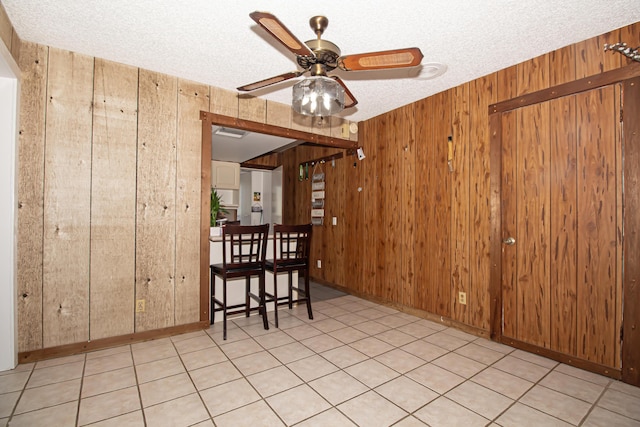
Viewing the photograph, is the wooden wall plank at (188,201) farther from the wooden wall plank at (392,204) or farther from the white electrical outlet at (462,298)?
the white electrical outlet at (462,298)

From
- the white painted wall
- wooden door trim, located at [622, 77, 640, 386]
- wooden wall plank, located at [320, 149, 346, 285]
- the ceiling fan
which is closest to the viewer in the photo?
the ceiling fan

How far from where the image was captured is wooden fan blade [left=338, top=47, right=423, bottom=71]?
165 centimetres

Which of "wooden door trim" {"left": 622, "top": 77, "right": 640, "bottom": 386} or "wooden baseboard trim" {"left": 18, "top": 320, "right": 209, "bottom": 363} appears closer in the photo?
"wooden door trim" {"left": 622, "top": 77, "right": 640, "bottom": 386}

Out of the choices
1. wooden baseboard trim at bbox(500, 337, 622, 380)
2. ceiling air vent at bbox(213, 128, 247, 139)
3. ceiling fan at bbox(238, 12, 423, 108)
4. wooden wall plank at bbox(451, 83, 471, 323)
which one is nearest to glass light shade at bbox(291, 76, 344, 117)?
ceiling fan at bbox(238, 12, 423, 108)

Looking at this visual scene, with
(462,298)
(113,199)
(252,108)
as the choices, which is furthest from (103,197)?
(462,298)

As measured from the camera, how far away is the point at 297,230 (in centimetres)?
327

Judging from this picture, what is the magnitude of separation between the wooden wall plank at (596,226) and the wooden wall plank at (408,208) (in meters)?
1.57

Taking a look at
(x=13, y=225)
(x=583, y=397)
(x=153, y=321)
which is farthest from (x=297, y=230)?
(x=583, y=397)

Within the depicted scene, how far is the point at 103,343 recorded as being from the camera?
102 inches

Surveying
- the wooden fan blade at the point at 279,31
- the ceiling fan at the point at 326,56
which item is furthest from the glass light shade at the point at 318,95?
the wooden fan blade at the point at 279,31

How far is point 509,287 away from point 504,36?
211 cm

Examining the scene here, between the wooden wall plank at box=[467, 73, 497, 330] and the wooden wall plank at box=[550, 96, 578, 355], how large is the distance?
52 centimetres

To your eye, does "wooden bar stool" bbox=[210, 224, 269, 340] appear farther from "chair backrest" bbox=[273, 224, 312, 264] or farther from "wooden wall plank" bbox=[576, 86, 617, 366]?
"wooden wall plank" bbox=[576, 86, 617, 366]

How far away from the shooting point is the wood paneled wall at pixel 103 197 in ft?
7.79
